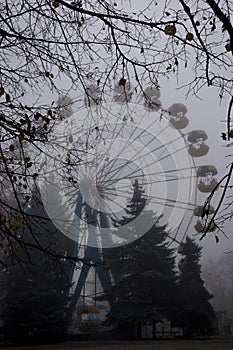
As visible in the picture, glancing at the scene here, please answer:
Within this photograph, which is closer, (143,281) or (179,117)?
(143,281)

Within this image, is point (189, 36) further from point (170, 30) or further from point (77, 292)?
point (77, 292)

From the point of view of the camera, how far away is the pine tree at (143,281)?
17.4 metres

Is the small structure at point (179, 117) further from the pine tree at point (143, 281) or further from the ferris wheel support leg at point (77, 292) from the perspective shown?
the ferris wheel support leg at point (77, 292)

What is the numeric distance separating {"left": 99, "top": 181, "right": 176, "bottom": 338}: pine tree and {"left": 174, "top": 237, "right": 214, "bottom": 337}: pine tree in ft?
2.52

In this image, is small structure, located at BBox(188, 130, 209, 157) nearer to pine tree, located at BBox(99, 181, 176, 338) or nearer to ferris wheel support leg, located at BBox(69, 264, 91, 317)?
pine tree, located at BBox(99, 181, 176, 338)

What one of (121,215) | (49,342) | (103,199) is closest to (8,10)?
(103,199)

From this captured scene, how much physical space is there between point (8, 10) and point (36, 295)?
564 inches

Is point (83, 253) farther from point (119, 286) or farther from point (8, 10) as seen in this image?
point (8, 10)

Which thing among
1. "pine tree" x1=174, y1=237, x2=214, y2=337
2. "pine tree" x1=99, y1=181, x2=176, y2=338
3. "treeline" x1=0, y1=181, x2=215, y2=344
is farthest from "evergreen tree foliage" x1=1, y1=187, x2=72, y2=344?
"pine tree" x1=174, y1=237, x2=214, y2=337

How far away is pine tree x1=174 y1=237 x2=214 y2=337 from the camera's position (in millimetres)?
18547

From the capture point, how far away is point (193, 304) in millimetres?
18625

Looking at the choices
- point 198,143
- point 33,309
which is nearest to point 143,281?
point 33,309

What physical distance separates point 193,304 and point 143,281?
267 cm

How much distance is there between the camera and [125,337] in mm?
18422
